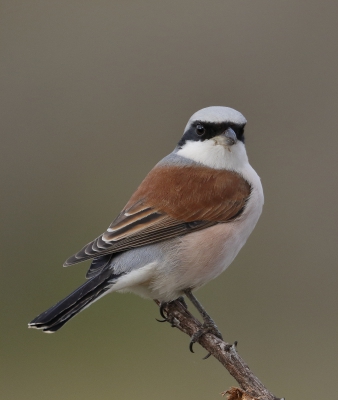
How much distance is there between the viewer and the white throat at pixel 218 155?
169 inches

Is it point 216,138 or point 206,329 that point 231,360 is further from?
point 216,138

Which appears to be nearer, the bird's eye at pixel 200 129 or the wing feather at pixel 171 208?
the wing feather at pixel 171 208

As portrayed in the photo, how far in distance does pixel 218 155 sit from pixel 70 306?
4.33 ft

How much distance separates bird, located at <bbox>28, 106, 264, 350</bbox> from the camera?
377 centimetres

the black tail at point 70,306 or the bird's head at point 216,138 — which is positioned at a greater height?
the bird's head at point 216,138

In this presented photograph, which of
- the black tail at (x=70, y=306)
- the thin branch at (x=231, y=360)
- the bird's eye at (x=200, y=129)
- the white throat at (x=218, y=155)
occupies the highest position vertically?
the bird's eye at (x=200, y=129)

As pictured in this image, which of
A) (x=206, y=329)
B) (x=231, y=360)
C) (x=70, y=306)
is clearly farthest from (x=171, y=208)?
(x=231, y=360)

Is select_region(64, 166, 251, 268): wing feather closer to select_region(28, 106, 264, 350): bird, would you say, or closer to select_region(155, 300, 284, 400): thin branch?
select_region(28, 106, 264, 350): bird

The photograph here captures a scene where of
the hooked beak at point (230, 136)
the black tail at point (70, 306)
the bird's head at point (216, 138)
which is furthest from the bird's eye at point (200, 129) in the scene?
the black tail at point (70, 306)

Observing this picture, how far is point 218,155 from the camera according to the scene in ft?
14.1

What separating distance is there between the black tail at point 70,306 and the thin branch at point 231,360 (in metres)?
0.46

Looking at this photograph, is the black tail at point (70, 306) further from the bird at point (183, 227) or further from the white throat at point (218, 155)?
the white throat at point (218, 155)

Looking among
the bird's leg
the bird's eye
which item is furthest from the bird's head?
the bird's leg

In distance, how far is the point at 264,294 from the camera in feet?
21.1
